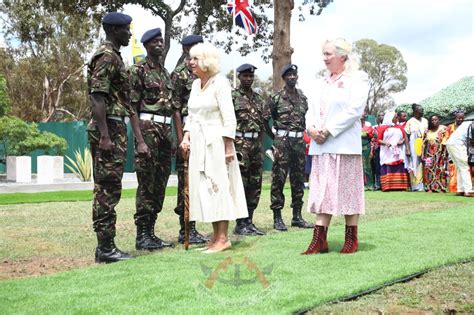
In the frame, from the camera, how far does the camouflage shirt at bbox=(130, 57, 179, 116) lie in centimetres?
650

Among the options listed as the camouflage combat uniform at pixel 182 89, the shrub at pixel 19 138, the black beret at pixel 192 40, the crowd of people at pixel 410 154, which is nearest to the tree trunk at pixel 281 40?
the crowd of people at pixel 410 154

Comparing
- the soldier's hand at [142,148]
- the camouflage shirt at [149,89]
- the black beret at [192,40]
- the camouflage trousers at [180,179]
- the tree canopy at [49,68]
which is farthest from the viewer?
the tree canopy at [49,68]

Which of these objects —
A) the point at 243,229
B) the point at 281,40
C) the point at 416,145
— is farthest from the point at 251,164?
the point at 281,40

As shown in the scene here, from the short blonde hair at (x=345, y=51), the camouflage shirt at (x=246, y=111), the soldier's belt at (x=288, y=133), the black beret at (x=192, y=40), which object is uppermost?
the black beret at (x=192, y=40)

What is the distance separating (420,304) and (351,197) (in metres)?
1.94

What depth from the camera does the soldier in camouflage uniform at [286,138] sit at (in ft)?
27.0

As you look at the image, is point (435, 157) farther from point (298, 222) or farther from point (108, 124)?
point (108, 124)

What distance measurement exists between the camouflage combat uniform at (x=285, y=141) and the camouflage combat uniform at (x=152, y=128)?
1917 mm

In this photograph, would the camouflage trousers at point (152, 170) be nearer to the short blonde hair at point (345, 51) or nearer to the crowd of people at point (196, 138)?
the crowd of people at point (196, 138)

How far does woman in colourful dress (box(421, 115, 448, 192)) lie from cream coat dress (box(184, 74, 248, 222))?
10.1 metres

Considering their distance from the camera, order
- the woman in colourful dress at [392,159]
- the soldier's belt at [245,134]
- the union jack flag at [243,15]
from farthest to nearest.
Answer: the union jack flag at [243,15] < the woman in colourful dress at [392,159] < the soldier's belt at [245,134]

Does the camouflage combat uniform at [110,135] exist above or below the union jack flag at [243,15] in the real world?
below

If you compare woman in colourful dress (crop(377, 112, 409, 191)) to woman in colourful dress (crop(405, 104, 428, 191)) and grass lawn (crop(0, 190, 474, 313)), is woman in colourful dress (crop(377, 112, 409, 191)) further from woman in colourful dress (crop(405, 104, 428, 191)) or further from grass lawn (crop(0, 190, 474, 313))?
grass lawn (crop(0, 190, 474, 313))

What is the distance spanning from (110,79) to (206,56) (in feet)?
3.18
